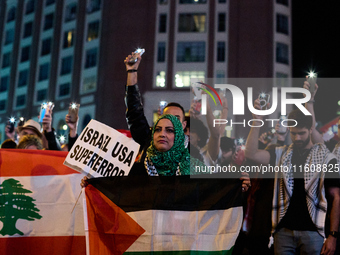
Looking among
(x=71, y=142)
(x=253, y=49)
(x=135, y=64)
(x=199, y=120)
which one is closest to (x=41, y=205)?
(x=71, y=142)


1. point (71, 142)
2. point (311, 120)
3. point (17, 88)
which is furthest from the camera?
point (17, 88)

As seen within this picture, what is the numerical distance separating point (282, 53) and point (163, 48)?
8.55 metres

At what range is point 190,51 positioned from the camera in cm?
3031

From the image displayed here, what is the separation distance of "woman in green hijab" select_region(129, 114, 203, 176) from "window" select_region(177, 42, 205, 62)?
2658 cm

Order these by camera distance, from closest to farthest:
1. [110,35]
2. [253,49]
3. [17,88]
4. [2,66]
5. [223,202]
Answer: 1. [223,202]
2. [253,49]
3. [110,35]
4. [17,88]
5. [2,66]

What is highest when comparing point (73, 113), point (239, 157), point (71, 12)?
point (71, 12)

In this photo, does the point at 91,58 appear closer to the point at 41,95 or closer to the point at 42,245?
the point at 41,95

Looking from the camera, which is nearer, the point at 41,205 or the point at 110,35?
the point at 41,205

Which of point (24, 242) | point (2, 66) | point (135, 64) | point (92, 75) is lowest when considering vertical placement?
point (24, 242)

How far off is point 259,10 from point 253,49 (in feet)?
9.91

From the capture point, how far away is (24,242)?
4359mm

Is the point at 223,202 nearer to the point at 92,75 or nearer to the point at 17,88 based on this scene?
the point at 92,75

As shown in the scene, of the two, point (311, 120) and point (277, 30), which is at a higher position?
point (277, 30)

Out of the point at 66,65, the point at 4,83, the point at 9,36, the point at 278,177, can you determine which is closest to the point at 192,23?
the point at 66,65
